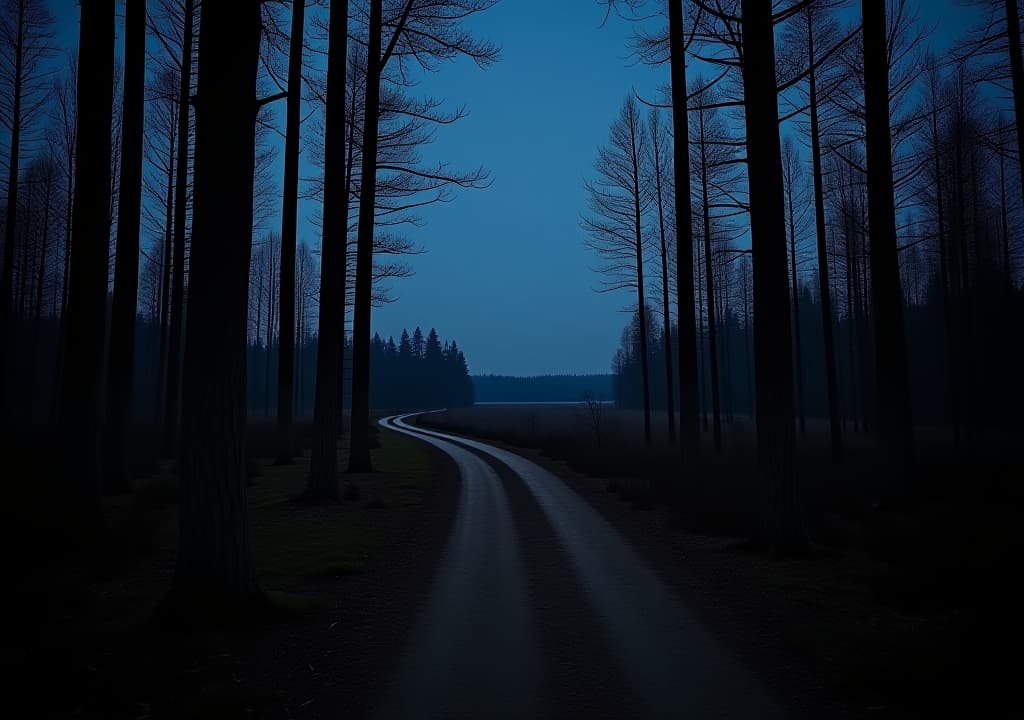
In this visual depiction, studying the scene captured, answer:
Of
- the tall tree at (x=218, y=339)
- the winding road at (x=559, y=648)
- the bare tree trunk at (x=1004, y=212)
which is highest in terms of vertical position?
the bare tree trunk at (x=1004, y=212)

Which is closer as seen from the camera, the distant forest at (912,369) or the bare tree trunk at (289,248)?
the bare tree trunk at (289,248)

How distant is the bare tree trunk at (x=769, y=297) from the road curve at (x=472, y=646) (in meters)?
3.76

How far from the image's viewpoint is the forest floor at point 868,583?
3.58 m

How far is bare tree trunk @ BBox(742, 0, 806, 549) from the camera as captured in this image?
7391 mm

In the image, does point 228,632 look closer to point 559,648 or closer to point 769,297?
point 559,648

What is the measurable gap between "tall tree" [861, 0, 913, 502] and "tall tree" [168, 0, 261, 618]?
35.7 ft

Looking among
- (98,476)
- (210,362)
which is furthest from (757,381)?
(98,476)

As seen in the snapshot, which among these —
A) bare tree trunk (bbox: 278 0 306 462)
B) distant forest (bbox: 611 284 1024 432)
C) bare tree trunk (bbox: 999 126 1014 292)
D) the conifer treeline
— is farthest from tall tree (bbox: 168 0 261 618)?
the conifer treeline

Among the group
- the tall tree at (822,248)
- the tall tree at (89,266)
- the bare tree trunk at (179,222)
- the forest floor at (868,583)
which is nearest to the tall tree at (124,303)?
the tall tree at (89,266)

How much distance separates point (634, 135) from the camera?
2145 cm

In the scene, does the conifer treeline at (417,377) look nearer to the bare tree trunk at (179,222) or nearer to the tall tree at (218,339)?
the bare tree trunk at (179,222)

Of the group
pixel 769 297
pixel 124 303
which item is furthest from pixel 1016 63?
pixel 124 303

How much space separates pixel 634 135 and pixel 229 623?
21646mm

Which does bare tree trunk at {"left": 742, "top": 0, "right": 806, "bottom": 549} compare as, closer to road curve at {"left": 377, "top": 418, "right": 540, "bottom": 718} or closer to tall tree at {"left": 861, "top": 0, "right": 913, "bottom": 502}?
road curve at {"left": 377, "top": 418, "right": 540, "bottom": 718}
